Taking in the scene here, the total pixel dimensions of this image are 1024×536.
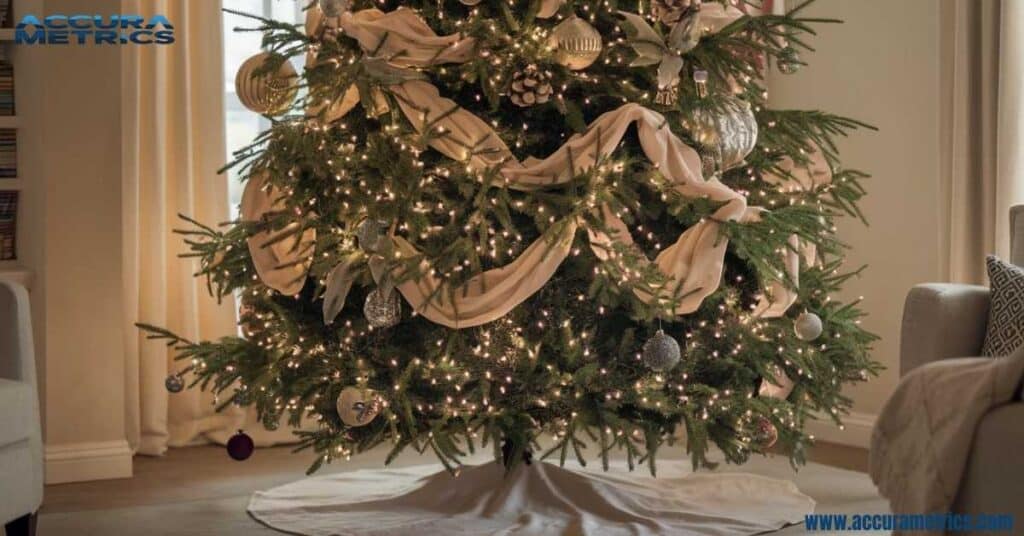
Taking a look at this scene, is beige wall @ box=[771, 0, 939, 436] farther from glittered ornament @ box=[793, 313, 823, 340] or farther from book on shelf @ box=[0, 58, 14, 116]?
book on shelf @ box=[0, 58, 14, 116]

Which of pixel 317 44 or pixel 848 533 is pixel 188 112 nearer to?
pixel 317 44

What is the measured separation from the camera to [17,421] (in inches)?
127

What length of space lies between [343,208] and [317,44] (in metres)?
0.44

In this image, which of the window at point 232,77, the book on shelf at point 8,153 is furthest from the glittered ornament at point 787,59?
the book on shelf at point 8,153

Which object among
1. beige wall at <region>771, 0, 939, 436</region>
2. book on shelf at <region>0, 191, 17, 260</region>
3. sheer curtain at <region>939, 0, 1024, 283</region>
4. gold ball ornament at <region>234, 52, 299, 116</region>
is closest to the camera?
gold ball ornament at <region>234, 52, 299, 116</region>

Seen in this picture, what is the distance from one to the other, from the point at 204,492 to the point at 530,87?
5.54 feet

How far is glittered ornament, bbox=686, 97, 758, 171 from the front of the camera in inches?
129

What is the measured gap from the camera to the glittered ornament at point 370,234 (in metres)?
3.22

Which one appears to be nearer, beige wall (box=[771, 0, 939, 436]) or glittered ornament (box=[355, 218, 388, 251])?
glittered ornament (box=[355, 218, 388, 251])

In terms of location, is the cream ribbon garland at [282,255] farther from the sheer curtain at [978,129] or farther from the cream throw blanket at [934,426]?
the sheer curtain at [978,129]

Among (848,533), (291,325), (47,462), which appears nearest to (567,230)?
(291,325)

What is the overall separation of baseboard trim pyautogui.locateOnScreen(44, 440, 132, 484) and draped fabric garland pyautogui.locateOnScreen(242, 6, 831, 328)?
1620 mm

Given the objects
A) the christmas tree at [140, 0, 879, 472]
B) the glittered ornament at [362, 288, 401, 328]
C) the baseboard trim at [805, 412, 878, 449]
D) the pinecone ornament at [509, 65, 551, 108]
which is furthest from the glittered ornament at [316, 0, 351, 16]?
the baseboard trim at [805, 412, 878, 449]

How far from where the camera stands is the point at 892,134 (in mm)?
4863
